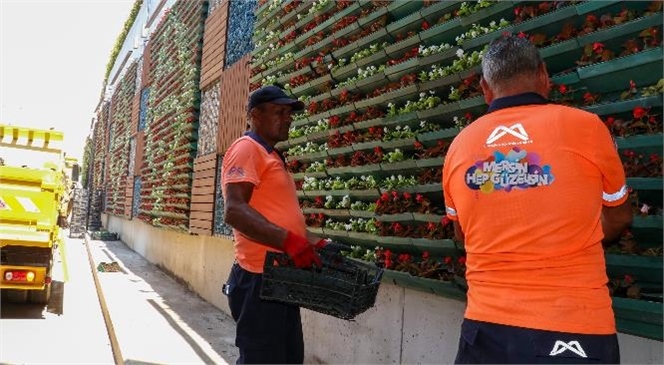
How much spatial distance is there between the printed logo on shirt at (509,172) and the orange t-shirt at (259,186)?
126 cm

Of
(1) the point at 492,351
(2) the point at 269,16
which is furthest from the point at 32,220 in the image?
(1) the point at 492,351

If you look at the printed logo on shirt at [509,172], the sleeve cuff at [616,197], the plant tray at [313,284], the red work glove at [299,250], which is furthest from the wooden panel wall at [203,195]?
the sleeve cuff at [616,197]

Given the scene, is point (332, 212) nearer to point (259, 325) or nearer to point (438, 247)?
point (438, 247)

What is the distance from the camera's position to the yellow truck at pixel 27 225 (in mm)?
7695

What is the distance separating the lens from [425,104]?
3.95 m

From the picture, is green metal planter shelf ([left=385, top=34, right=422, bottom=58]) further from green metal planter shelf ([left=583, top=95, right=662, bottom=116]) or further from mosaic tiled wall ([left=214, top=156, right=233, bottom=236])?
mosaic tiled wall ([left=214, top=156, right=233, bottom=236])

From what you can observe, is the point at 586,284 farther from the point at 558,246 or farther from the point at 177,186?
the point at 177,186

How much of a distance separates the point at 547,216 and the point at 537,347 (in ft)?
1.43

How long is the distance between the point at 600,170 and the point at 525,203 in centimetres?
28

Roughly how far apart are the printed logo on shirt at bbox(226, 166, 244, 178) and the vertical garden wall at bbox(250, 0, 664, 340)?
1.59 m

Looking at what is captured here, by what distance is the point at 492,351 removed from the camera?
178cm

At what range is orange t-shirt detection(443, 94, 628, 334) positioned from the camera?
1.70m

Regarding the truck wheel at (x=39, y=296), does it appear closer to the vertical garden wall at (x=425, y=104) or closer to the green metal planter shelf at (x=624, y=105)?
the vertical garden wall at (x=425, y=104)

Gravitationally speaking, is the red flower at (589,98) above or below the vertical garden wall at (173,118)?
below
